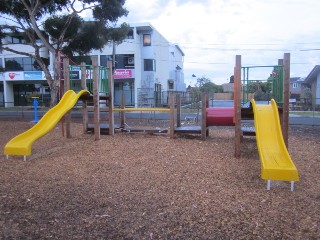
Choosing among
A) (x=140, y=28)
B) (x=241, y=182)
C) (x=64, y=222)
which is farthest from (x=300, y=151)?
(x=140, y=28)

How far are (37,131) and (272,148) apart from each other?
5618 millimetres

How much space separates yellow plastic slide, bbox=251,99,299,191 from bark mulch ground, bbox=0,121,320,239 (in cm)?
25

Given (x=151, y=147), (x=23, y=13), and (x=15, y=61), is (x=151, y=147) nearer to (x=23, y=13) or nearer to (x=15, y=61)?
(x=23, y=13)

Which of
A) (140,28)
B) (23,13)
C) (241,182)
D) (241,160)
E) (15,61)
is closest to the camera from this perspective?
(241,182)

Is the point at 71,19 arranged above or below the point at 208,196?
above

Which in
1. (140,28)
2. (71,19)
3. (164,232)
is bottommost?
(164,232)

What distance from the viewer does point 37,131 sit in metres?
7.98

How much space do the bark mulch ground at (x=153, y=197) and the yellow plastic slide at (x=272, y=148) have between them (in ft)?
0.83

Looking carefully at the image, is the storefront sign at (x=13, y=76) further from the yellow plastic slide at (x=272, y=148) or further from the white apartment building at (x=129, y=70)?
the yellow plastic slide at (x=272, y=148)

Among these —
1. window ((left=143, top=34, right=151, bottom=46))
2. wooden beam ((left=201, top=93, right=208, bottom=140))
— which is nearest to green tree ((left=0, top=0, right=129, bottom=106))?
wooden beam ((left=201, top=93, right=208, bottom=140))

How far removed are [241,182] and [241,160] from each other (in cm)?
175

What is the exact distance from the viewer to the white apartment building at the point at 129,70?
36688mm

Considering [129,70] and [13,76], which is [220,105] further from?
[13,76]

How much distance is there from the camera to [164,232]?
3400 millimetres
